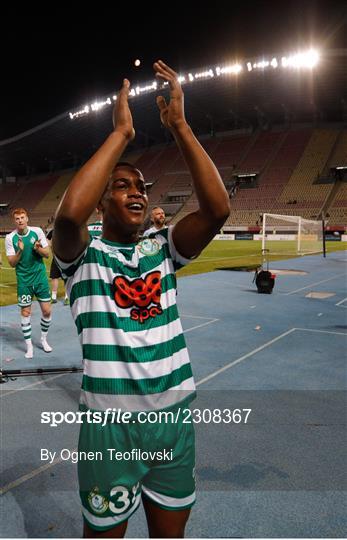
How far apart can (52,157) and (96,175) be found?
263ft

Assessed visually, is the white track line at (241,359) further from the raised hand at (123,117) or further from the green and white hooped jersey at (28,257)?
the raised hand at (123,117)

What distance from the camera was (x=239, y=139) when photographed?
6284 centimetres

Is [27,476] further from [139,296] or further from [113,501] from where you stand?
[139,296]

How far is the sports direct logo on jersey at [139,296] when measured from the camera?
6.32 ft

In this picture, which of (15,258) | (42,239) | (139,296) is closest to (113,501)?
(139,296)

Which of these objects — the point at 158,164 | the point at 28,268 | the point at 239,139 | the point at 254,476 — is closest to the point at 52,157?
the point at 158,164

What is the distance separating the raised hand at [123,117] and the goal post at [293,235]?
1845 cm

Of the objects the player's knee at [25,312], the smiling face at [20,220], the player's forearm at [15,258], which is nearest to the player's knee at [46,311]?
the player's knee at [25,312]

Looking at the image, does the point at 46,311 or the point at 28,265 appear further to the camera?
the point at 46,311

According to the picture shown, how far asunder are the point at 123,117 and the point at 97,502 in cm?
165

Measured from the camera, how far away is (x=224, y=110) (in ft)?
190

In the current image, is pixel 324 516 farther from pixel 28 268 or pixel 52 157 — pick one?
pixel 52 157

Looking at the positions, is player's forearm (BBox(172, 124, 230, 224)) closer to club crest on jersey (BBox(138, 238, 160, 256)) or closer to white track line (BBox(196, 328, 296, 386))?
club crest on jersey (BBox(138, 238, 160, 256))

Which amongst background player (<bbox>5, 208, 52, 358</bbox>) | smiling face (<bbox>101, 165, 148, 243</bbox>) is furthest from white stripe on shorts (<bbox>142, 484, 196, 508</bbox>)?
background player (<bbox>5, 208, 52, 358</bbox>)
